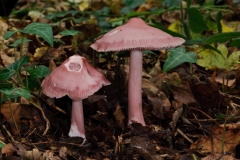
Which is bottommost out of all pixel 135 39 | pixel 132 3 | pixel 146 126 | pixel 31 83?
pixel 146 126

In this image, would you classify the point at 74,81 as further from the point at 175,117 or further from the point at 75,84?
the point at 175,117

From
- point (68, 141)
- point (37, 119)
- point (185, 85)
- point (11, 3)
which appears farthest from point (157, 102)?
point (11, 3)

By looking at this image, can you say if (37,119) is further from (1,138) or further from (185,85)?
(185,85)

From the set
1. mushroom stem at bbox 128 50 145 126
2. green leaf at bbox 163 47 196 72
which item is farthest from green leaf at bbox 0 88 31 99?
green leaf at bbox 163 47 196 72

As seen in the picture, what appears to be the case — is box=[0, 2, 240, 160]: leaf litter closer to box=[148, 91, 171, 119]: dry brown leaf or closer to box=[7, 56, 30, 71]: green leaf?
box=[148, 91, 171, 119]: dry brown leaf

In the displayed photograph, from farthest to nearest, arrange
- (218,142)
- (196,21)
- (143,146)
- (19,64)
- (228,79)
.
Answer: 1. (196,21)
2. (228,79)
3. (19,64)
4. (218,142)
5. (143,146)

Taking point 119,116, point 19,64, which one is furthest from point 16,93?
point 119,116

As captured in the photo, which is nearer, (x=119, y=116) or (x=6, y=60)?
(x=119, y=116)
